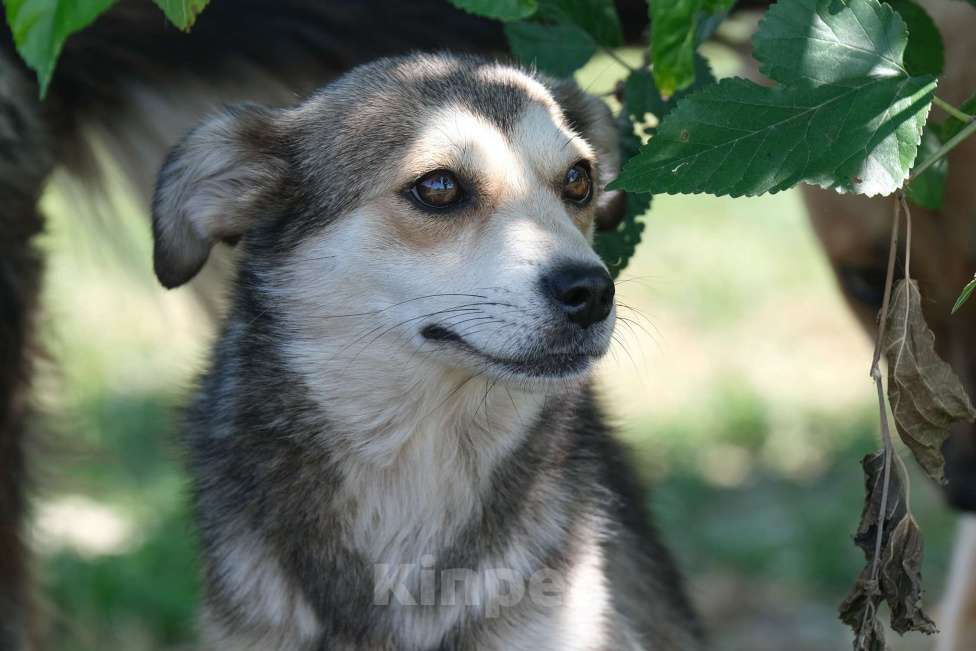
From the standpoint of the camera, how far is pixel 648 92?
279cm

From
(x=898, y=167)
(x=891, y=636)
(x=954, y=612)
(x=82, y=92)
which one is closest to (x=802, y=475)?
(x=891, y=636)

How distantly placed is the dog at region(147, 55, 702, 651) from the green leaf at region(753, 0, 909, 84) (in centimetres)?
61

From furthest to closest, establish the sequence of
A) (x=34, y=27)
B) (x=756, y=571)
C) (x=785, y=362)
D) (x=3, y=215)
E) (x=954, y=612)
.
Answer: (x=785, y=362), (x=756, y=571), (x=954, y=612), (x=3, y=215), (x=34, y=27)

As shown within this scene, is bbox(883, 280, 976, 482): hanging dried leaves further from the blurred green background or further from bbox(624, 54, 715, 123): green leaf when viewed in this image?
the blurred green background

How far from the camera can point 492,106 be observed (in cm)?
284

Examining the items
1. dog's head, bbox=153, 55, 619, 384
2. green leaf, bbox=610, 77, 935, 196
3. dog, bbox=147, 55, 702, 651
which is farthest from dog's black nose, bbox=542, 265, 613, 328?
green leaf, bbox=610, 77, 935, 196

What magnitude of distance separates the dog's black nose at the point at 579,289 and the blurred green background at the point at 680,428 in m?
0.97

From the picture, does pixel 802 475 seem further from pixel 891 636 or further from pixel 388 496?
pixel 388 496

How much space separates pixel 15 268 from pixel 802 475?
3.44m

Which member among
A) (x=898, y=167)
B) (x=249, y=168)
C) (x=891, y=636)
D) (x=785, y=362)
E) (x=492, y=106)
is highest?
(x=898, y=167)

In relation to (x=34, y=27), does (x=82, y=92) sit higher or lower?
lower

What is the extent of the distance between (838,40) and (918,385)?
1.88ft

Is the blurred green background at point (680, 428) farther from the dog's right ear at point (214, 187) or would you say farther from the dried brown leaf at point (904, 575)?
the dried brown leaf at point (904, 575)

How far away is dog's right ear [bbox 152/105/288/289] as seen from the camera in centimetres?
283
